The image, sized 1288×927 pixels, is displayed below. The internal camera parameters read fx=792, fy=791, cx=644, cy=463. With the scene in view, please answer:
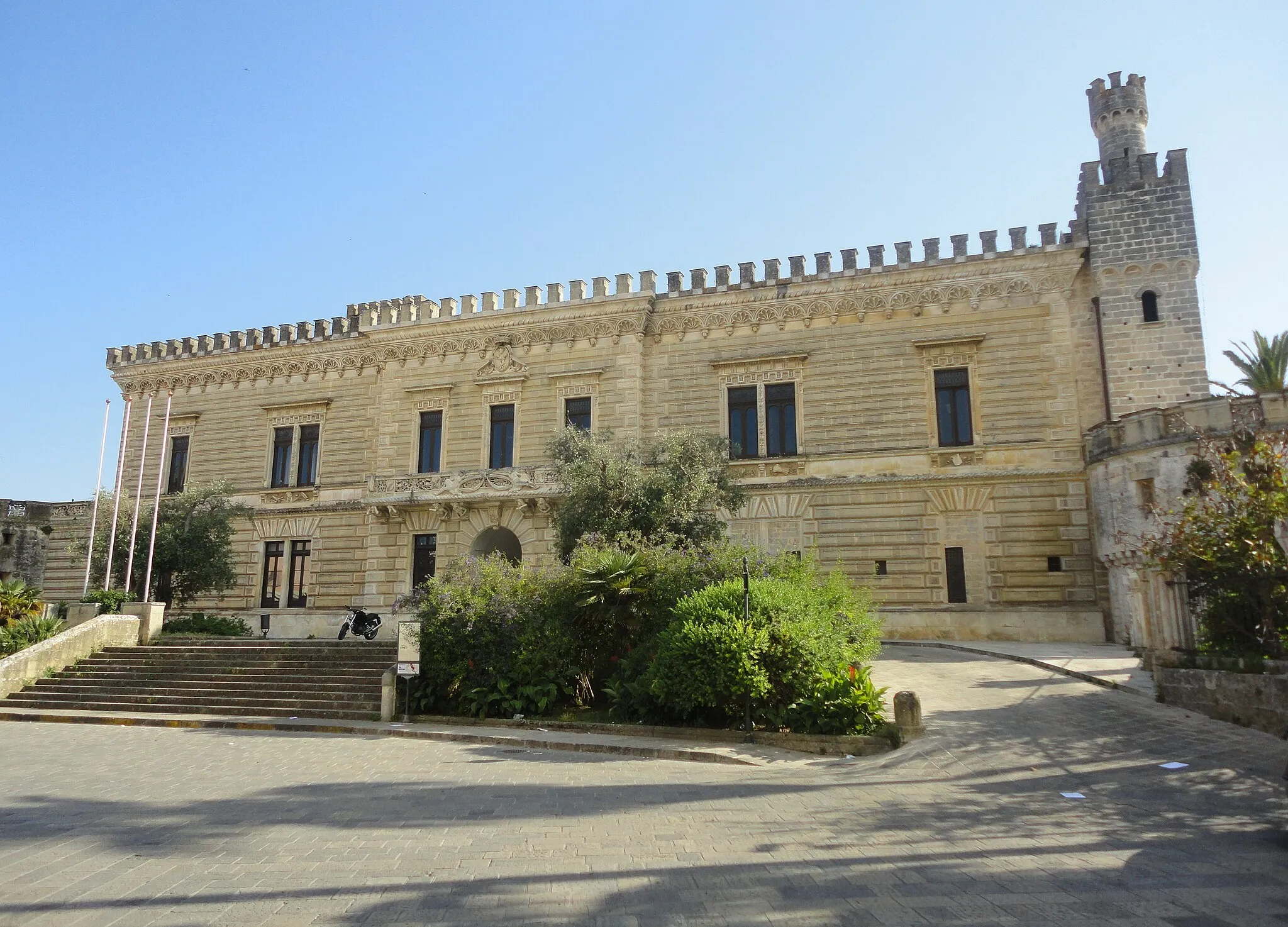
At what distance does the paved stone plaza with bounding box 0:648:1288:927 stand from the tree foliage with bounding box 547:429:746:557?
669cm

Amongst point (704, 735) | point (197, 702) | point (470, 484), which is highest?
point (470, 484)

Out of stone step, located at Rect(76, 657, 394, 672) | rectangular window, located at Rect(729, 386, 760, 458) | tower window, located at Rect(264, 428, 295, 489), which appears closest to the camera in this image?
stone step, located at Rect(76, 657, 394, 672)

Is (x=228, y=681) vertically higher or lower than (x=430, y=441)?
lower

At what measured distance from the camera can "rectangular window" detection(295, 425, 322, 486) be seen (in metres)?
28.2

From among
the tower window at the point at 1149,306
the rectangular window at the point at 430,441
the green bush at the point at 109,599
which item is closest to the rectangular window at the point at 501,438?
the rectangular window at the point at 430,441

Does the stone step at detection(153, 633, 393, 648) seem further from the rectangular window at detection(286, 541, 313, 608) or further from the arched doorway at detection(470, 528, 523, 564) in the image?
the rectangular window at detection(286, 541, 313, 608)

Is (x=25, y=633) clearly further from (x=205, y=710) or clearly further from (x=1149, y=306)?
(x=1149, y=306)

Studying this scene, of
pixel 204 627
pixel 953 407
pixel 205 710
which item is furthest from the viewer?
pixel 953 407

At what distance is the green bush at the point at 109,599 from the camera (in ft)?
65.3

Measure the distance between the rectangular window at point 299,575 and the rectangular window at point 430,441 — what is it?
4.94 m

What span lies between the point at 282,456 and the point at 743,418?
16.9 m

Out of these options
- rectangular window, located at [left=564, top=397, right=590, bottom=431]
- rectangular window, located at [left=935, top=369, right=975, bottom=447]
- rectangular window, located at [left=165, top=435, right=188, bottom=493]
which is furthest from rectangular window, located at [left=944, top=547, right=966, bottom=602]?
rectangular window, located at [left=165, top=435, right=188, bottom=493]

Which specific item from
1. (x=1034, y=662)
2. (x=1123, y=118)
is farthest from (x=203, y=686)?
(x=1123, y=118)

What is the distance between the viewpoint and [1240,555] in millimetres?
10188
